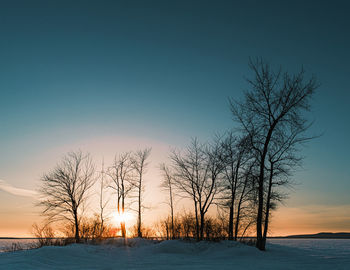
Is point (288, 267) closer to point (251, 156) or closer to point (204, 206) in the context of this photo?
point (251, 156)

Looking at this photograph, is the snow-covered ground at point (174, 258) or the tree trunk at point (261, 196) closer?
the snow-covered ground at point (174, 258)

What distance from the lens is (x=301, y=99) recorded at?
19.4 m

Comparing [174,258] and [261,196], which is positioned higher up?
[261,196]

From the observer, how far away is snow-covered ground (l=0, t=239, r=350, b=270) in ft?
39.4

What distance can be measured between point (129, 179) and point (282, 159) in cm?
1971

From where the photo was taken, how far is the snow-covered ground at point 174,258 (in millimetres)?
12023

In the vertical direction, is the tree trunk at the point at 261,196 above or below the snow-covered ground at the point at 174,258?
above

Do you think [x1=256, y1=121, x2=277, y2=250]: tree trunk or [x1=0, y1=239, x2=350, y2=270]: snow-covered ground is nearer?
[x1=0, y1=239, x2=350, y2=270]: snow-covered ground

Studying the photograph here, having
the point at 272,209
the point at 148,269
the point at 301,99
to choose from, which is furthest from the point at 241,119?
the point at 148,269

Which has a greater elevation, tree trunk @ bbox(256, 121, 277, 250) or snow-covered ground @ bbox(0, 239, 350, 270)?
tree trunk @ bbox(256, 121, 277, 250)

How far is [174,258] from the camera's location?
15.6m

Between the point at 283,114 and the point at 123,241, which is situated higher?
the point at 283,114

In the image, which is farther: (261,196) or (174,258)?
(261,196)

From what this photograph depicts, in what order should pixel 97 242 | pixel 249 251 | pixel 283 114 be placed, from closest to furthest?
pixel 249 251 → pixel 283 114 → pixel 97 242
